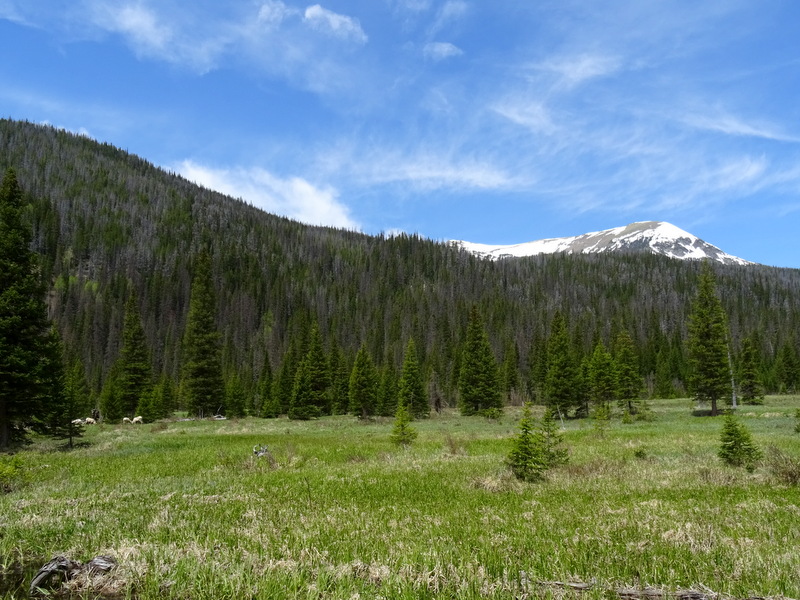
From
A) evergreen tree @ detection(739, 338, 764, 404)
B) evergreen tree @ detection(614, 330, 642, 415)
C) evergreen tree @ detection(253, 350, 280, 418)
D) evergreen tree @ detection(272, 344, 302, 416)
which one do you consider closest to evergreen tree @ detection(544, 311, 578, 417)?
evergreen tree @ detection(614, 330, 642, 415)

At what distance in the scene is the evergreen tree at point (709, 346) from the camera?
165ft

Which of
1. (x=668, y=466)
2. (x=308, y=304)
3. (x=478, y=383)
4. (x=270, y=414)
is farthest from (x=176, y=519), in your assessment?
(x=308, y=304)

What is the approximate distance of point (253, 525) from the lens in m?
8.62

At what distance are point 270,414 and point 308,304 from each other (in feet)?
394

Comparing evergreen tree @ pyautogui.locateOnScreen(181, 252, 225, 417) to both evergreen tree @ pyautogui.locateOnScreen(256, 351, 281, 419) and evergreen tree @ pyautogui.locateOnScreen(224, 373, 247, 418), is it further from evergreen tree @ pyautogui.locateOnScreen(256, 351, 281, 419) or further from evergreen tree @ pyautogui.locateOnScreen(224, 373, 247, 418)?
evergreen tree @ pyautogui.locateOnScreen(224, 373, 247, 418)

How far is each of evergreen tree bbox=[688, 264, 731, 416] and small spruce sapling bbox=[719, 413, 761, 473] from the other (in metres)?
38.9

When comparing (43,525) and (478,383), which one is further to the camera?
(478,383)

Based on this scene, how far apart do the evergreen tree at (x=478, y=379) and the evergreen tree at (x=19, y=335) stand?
46.9 m

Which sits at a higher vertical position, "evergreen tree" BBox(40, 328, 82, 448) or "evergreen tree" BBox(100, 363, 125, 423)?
"evergreen tree" BBox(40, 328, 82, 448)

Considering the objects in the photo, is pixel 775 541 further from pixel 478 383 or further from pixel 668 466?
pixel 478 383

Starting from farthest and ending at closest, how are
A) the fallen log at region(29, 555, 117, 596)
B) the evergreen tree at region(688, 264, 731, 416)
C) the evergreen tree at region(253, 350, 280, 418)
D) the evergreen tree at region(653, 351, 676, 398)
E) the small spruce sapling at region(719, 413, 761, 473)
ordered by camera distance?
the evergreen tree at region(653, 351, 676, 398) < the evergreen tree at region(253, 350, 280, 418) < the evergreen tree at region(688, 264, 731, 416) < the small spruce sapling at region(719, 413, 761, 473) < the fallen log at region(29, 555, 117, 596)

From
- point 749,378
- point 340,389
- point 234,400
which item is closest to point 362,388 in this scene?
point 340,389

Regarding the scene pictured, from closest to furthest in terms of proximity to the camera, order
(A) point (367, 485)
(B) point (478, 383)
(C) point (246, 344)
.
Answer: (A) point (367, 485) < (B) point (478, 383) < (C) point (246, 344)

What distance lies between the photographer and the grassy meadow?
5453mm
